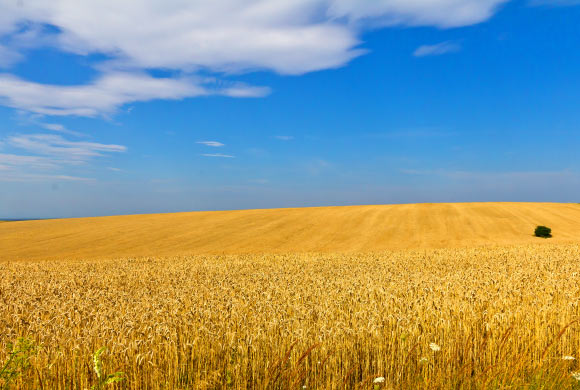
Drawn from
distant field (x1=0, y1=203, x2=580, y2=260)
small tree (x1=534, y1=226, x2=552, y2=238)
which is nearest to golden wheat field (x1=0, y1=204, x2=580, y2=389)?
distant field (x1=0, y1=203, x2=580, y2=260)

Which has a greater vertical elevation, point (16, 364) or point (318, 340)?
point (16, 364)

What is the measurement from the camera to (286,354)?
16.6 feet

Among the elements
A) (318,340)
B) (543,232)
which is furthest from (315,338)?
(543,232)

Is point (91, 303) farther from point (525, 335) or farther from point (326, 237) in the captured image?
point (326, 237)

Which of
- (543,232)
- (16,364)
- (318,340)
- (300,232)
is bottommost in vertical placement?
(543,232)

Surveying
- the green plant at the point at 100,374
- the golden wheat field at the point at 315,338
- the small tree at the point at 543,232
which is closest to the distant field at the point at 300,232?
the small tree at the point at 543,232

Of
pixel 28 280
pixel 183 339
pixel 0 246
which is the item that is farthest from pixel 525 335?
pixel 0 246

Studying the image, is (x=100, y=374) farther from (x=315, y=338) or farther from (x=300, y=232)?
(x=300, y=232)

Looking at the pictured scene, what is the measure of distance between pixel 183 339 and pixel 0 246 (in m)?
36.0

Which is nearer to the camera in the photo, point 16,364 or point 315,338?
point 16,364

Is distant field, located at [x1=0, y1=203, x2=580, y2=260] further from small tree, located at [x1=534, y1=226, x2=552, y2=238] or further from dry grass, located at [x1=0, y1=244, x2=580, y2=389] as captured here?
dry grass, located at [x1=0, y1=244, x2=580, y2=389]

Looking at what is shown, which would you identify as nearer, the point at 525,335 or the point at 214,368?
the point at 214,368

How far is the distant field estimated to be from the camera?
3166 centimetres

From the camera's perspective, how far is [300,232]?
131ft
